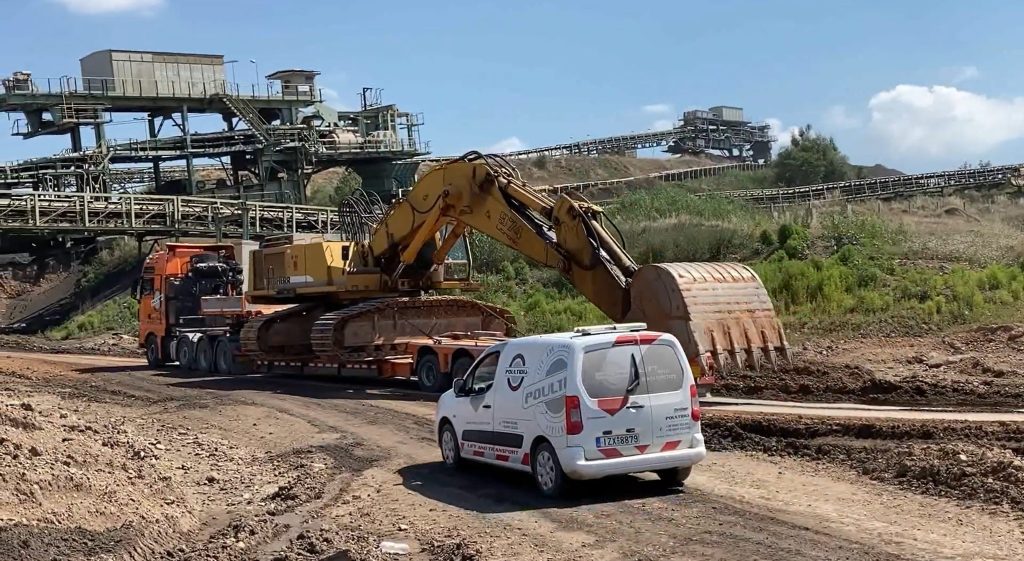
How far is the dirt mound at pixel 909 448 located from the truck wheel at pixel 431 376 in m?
6.80

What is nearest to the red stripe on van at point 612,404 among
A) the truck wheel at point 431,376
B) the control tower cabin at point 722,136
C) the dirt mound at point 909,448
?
the dirt mound at point 909,448

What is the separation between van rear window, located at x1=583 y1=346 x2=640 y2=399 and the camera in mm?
11766

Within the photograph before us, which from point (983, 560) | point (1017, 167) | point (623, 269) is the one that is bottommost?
point (983, 560)

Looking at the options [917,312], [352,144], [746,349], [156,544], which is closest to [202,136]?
[352,144]

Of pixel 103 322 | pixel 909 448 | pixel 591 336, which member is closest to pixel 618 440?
pixel 591 336

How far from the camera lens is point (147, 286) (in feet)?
110

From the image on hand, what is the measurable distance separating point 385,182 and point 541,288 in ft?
108

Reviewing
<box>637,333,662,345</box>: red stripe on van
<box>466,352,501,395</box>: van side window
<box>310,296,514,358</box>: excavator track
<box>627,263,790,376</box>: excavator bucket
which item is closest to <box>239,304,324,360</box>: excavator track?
<box>310,296,514,358</box>: excavator track

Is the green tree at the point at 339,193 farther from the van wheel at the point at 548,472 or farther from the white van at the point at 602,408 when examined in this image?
the van wheel at the point at 548,472

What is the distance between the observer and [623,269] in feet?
63.0

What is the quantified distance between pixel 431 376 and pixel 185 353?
11913mm

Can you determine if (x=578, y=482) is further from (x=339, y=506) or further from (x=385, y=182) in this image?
(x=385, y=182)

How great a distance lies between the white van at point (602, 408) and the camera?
1166 centimetres

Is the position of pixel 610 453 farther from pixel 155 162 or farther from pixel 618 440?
pixel 155 162
